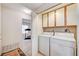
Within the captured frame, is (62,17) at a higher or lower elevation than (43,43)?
higher

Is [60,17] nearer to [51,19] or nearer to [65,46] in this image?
[51,19]

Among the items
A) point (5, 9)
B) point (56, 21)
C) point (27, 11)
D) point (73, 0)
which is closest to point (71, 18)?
point (56, 21)

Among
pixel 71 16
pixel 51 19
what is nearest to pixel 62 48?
pixel 71 16

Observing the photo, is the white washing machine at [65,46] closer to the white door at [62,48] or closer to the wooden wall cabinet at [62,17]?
the white door at [62,48]

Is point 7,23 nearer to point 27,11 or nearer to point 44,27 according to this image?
point 27,11

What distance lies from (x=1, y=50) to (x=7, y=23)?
34 cm

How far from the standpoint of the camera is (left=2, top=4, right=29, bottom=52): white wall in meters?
1.06

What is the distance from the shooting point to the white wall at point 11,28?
106cm

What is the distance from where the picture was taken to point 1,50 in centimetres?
103

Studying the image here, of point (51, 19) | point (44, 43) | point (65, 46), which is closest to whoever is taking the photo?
point (65, 46)

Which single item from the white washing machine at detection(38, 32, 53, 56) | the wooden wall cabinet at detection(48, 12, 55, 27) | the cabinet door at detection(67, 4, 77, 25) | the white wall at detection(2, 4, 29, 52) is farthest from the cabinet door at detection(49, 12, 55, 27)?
the white wall at detection(2, 4, 29, 52)

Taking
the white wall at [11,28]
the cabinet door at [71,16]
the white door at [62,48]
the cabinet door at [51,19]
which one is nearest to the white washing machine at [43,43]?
the white door at [62,48]

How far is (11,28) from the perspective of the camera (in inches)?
44.6

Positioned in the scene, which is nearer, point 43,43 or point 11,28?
point 11,28
